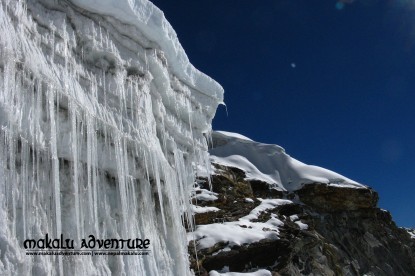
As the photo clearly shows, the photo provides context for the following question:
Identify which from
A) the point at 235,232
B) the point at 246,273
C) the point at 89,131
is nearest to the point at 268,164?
the point at 235,232

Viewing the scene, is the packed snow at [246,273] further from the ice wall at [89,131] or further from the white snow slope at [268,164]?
the white snow slope at [268,164]

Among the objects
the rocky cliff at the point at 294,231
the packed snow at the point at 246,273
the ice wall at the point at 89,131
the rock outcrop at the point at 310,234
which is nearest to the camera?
the ice wall at the point at 89,131

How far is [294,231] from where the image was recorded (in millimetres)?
16047

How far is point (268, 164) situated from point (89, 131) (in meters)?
24.4

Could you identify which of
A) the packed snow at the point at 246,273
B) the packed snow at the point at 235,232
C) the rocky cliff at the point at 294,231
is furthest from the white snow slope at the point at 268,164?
the packed snow at the point at 246,273

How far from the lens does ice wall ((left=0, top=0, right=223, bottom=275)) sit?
5734mm

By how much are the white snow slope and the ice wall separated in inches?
632

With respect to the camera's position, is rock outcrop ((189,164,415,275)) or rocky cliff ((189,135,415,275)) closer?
rocky cliff ((189,135,415,275))

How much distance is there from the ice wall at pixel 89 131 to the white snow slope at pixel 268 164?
16.1 metres

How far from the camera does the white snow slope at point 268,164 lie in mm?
26562

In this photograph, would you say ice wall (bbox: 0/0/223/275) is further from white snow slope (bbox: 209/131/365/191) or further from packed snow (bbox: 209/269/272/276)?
white snow slope (bbox: 209/131/365/191)

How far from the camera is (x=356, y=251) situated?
24.5 metres

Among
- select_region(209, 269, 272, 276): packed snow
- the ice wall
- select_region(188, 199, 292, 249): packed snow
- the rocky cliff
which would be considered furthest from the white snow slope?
the ice wall

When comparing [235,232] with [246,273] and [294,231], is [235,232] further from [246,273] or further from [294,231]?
[294,231]
